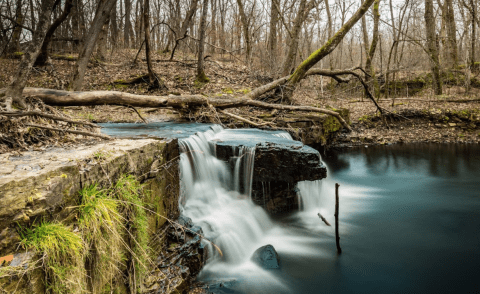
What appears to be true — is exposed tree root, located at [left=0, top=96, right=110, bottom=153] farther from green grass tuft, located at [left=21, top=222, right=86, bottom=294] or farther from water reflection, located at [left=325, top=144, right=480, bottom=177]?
water reflection, located at [left=325, top=144, right=480, bottom=177]

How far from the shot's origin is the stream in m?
4.43

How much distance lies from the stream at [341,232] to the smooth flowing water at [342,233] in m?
0.02

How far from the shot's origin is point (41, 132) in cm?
375

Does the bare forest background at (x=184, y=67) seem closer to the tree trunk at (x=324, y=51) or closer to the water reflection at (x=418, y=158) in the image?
the tree trunk at (x=324, y=51)

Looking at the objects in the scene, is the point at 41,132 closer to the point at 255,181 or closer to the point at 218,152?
the point at 218,152

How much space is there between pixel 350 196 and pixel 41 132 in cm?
783

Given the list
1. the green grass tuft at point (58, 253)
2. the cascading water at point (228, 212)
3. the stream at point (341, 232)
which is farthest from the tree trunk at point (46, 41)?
the green grass tuft at point (58, 253)

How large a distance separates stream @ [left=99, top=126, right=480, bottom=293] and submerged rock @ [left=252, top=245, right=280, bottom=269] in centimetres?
9

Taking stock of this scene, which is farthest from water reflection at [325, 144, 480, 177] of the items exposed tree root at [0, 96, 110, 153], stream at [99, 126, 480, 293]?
exposed tree root at [0, 96, 110, 153]

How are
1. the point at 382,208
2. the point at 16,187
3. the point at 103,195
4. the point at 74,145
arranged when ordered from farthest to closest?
the point at 382,208, the point at 74,145, the point at 103,195, the point at 16,187

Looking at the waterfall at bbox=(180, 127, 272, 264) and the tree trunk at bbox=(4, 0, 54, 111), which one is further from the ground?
the tree trunk at bbox=(4, 0, 54, 111)

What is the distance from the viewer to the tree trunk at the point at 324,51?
1010cm

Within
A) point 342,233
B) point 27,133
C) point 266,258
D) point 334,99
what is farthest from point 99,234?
point 334,99

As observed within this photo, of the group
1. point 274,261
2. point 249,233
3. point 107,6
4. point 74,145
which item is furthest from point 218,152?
point 107,6
